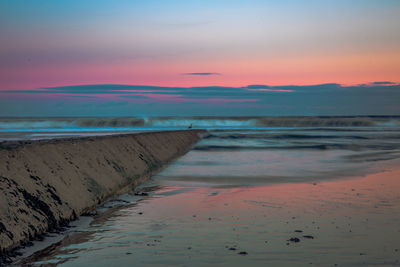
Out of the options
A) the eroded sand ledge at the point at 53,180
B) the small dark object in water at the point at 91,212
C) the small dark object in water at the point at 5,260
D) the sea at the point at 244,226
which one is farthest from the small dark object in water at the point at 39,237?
the small dark object in water at the point at 91,212

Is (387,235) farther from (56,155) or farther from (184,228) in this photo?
(56,155)

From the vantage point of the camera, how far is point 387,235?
5.31m

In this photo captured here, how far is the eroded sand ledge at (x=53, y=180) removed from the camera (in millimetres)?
5105

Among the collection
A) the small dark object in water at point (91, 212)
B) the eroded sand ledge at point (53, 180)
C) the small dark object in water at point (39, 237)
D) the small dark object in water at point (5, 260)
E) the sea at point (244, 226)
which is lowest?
the sea at point (244, 226)

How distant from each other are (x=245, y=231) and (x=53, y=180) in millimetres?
2981

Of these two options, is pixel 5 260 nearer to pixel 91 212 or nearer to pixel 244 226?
pixel 91 212

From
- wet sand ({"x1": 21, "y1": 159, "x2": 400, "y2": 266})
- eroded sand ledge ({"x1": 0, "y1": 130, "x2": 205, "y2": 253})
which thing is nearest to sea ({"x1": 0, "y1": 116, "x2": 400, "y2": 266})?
wet sand ({"x1": 21, "y1": 159, "x2": 400, "y2": 266})

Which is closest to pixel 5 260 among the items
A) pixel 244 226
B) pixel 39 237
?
pixel 39 237

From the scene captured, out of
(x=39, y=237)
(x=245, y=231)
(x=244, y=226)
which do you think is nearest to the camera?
(x=39, y=237)

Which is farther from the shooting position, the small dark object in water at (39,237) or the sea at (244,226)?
the small dark object in water at (39,237)

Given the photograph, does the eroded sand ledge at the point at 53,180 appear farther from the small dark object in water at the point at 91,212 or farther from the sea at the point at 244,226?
the sea at the point at 244,226

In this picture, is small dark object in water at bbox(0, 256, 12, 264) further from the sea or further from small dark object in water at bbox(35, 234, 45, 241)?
small dark object in water at bbox(35, 234, 45, 241)

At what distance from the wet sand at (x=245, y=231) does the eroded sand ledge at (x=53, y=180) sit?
44cm

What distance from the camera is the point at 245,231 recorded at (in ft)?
18.4
